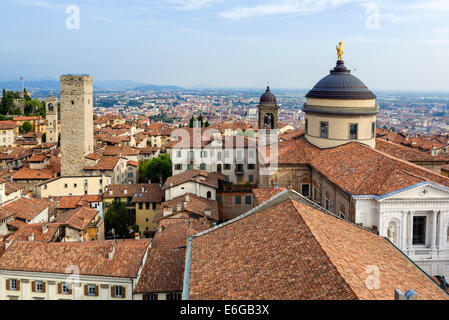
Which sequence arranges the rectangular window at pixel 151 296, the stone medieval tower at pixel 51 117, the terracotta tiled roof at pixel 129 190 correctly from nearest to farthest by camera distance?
the rectangular window at pixel 151 296 < the terracotta tiled roof at pixel 129 190 < the stone medieval tower at pixel 51 117

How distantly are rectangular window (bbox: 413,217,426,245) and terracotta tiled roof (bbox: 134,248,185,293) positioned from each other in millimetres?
10867

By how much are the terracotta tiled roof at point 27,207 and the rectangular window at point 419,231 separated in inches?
1105

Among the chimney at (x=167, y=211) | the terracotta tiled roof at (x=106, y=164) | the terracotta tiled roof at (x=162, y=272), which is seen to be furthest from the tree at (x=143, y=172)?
the terracotta tiled roof at (x=162, y=272)

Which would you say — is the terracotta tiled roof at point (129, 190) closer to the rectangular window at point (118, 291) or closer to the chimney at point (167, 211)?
the chimney at point (167, 211)

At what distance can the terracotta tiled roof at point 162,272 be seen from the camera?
1884 centimetres

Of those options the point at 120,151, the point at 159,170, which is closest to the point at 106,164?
the point at 159,170

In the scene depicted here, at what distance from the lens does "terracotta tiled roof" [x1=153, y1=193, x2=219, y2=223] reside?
97.4 ft

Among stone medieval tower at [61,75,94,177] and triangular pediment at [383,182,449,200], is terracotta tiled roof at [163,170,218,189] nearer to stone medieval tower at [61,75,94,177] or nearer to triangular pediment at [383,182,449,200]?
stone medieval tower at [61,75,94,177]

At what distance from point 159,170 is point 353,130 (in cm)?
3076

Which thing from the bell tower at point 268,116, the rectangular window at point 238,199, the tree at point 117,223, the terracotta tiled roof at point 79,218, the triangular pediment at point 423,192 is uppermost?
the bell tower at point 268,116

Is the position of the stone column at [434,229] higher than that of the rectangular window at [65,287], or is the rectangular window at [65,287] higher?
the stone column at [434,229]

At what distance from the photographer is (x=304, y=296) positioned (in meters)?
8.27

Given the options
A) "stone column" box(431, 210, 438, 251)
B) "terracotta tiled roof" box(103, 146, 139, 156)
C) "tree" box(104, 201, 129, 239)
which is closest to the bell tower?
"tree" box(104, 201, 129, 239)
